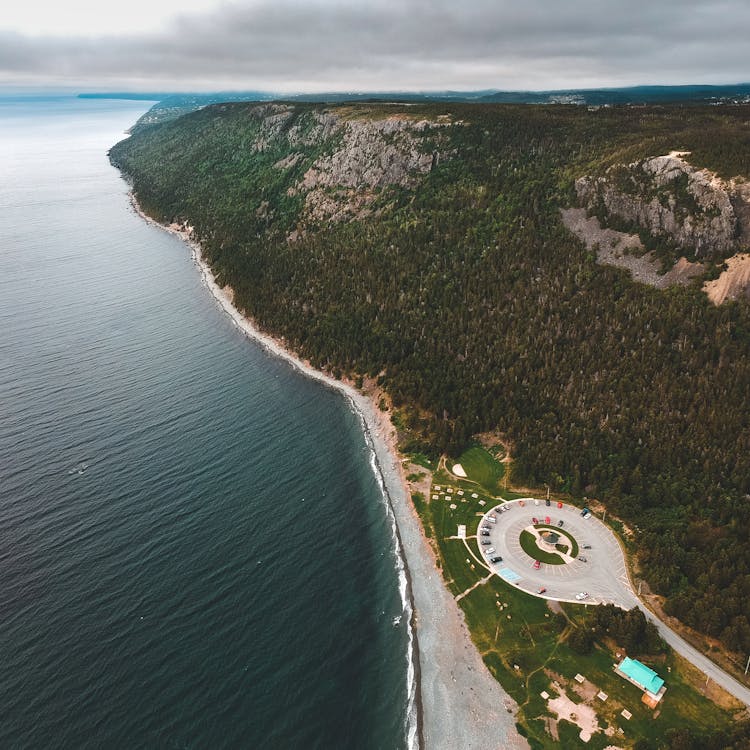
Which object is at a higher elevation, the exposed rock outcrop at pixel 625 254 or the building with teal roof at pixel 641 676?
the exposed rock outcrop at pixel 625 254

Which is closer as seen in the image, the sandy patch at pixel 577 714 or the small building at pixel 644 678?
the sandy patch at pixel 577 714

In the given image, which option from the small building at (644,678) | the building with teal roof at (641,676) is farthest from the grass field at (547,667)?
the building with teal roof at (641,676)

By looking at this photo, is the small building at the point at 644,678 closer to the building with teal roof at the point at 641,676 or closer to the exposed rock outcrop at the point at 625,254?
the building with teal roof at the point at 641,676

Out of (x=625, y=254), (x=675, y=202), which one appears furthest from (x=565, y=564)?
(x=675, y=202)

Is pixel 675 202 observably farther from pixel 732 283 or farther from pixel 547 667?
pixel 547 667

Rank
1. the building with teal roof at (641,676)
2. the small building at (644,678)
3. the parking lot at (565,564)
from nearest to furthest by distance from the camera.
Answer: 1. the small building at (644,678)
2. the building with teal roof at (641,676)
3. the parking lot at (565,564)

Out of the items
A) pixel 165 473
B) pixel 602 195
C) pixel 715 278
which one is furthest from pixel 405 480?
pixel 602 195

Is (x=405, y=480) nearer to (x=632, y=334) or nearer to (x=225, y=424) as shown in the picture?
(x=225, y=424)
